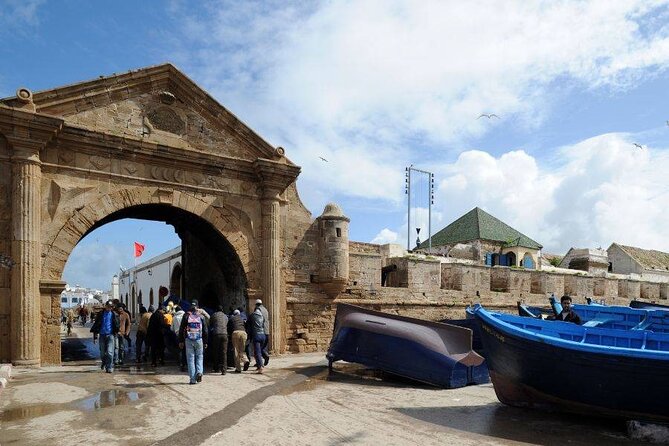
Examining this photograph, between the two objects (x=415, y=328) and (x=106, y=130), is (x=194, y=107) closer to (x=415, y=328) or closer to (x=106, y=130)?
(x=106, y=130)

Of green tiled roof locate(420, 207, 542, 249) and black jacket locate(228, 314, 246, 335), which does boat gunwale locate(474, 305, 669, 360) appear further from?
green tiled roof locate(420, 207, 542, 249)

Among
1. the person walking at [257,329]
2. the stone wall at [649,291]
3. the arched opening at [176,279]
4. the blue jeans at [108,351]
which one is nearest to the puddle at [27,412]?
the blue jeans at [108,351]

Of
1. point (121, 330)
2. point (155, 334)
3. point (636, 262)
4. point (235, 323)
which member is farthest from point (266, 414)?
point (636, 262)

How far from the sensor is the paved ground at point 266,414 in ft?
18.8

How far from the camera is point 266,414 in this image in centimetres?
682

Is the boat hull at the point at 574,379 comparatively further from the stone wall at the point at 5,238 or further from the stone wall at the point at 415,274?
the stone wall at the point at 5,238

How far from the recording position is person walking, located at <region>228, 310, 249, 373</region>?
1062cm

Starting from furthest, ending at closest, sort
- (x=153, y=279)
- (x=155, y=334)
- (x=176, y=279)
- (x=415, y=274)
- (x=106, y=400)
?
(x=153, y=279) < (x=176, y=279) < (x=415, y=274) < (x=155, y=334) < (x=106, y=400)

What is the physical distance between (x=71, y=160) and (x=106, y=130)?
106 cm

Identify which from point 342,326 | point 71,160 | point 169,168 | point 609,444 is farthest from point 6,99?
point 609,444

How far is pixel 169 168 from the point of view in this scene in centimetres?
1277

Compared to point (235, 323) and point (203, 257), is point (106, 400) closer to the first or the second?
point (235, 323)

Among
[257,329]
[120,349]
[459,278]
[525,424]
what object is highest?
[459,278]

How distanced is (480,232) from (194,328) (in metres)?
29.3
